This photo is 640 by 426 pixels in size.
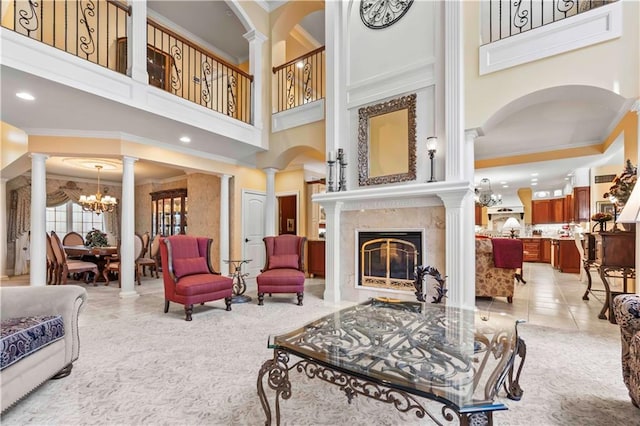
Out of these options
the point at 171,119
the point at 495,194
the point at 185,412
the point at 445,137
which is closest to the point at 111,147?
the point at 171,119

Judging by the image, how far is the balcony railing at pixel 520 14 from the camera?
3580 mm

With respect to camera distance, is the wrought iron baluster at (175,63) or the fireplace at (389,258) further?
the wrought iron baluster at (175,63)

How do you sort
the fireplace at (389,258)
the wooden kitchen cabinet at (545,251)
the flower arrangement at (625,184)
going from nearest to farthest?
the flower arrangement at (625,184)
the fireplace at (389,258)
the wooden kitchen cabinet at (545,251)

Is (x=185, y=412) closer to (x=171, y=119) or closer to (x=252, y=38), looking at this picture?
(x=171, y=119)

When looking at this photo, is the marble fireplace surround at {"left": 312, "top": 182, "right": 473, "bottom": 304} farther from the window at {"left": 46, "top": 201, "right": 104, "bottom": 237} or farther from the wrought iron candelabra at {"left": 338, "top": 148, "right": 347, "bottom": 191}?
the window at {"left": 46, "top": 201, "right": 104, "bottom": 237}

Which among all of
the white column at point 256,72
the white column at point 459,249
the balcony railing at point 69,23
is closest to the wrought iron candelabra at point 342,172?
the white column at point 459,249

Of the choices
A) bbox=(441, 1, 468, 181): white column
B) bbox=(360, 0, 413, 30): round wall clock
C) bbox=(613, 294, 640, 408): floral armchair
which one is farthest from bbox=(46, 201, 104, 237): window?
bbox=(613, 294, 640, 408): floral armchair

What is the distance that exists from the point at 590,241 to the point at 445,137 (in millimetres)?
2816

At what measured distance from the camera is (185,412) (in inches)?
71.3

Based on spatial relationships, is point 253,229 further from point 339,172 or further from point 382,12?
point 382,12

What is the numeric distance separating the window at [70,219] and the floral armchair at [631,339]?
11818 millimetres

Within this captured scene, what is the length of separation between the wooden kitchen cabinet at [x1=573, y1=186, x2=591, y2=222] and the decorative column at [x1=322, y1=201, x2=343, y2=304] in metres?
6.50

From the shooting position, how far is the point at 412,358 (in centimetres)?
153

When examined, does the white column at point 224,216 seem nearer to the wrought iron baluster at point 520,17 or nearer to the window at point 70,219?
the wrought iron baluster at point 520,17
